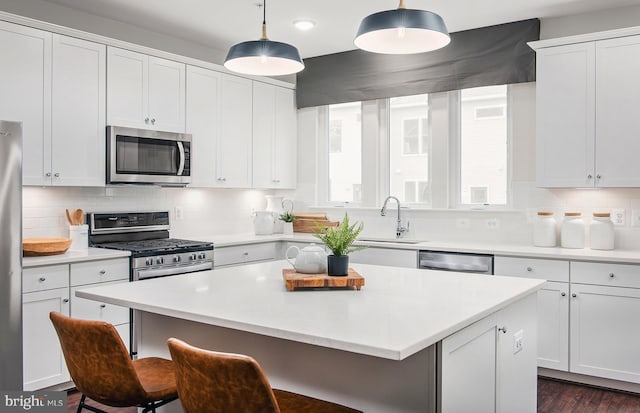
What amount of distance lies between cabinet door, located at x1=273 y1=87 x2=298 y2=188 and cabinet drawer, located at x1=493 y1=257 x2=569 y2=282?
2508 millimetres

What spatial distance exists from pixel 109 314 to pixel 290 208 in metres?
2.59

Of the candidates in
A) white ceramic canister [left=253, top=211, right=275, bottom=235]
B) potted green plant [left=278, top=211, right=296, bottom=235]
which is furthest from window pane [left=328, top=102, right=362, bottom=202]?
white ceramic canister [left=253, top=211, right=275, bottom=235]

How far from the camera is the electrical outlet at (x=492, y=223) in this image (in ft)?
15.5

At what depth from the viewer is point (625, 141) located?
12.7 ft

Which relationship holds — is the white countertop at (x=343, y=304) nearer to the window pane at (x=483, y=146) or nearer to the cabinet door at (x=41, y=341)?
the cabinet door at (x=41, y=341)

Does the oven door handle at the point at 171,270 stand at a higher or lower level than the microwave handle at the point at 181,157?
lower

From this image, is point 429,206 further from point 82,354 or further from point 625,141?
point 82,354

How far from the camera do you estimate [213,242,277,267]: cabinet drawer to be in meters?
4.69

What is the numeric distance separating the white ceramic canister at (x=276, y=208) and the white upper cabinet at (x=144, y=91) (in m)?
1.39

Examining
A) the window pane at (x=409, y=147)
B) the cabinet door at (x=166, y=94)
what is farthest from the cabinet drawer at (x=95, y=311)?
the window pane at (x=409, y=147)

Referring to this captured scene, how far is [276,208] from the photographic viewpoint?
5902 mm

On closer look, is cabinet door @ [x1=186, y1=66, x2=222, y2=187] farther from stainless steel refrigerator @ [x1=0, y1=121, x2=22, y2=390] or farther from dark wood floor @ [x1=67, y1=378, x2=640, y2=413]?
dark wood floor @ [x1=67, y1=378, x2=640, y2=413]

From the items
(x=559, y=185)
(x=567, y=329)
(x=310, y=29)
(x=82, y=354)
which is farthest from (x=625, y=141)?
(x=82, y=354)

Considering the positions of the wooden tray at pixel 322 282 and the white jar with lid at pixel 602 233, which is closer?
the wooden tray at pixel 322 282
